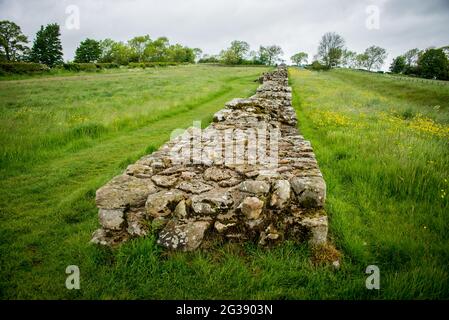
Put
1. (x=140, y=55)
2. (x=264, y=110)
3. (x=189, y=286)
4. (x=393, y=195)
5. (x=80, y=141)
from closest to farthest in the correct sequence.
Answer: (x=189, y=286) < (x=393, y=195) < (x=80, y=141) < (x=264, y=110) < (x=140, y=55)

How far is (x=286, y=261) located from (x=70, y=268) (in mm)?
2774

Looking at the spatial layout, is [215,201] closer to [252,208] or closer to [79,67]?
[252,208]

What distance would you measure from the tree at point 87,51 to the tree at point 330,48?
70141 mm

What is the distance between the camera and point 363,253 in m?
3.27

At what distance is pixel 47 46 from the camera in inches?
2431

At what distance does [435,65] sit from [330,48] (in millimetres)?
32812

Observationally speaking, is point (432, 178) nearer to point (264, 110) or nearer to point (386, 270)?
point (386, 270)

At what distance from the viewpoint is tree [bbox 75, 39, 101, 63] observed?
71000 mm

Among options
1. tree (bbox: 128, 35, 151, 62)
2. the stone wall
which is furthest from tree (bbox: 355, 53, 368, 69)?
the stone wall

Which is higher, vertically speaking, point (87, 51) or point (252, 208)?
point (87, 51)

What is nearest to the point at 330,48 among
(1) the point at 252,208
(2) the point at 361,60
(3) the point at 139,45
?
(2) the point at 361,60
